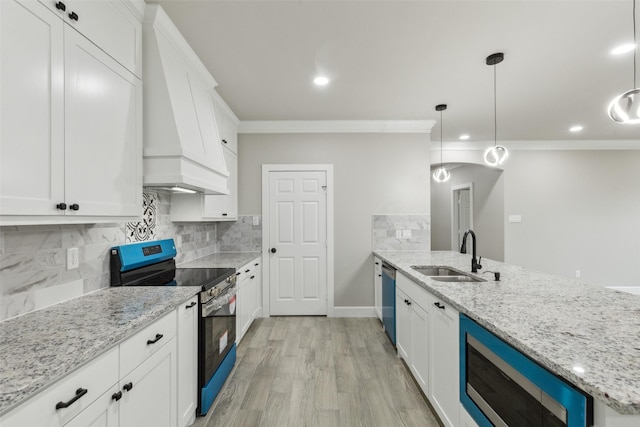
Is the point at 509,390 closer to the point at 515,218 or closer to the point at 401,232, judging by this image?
the point at 401,232

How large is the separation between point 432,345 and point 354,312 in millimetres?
2094

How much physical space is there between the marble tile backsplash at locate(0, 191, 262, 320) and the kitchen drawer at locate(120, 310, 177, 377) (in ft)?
1.87

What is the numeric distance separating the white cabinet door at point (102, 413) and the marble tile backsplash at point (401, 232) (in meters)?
3.29

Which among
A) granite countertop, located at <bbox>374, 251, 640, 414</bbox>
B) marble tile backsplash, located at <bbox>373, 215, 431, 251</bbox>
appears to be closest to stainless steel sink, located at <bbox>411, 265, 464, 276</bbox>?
granite countertop, located at <bbox>374, 251, 640, 414</bbox>

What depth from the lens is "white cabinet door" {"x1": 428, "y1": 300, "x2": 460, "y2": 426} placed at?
1.59m

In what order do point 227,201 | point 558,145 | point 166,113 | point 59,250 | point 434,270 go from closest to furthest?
point 59,250 < point 166,113 < point 434,270 < point 227,201 < point 558,145

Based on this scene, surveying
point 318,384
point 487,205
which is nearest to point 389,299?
point 318,384

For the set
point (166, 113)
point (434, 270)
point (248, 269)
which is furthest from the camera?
point (248, 269)

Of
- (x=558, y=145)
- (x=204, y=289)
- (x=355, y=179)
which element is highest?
(x=558, y=145)

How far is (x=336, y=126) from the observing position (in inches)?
156

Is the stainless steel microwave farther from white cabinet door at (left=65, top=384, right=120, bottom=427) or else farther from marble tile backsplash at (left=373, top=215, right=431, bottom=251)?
marble tile backsplash at (left=373, top=215, right=431, bottom=251)

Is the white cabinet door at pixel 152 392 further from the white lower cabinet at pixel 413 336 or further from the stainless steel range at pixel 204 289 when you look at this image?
the white lower cabinet at pixel 413 336

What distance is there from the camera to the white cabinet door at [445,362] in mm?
1594

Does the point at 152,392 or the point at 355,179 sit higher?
the point at 355,179
